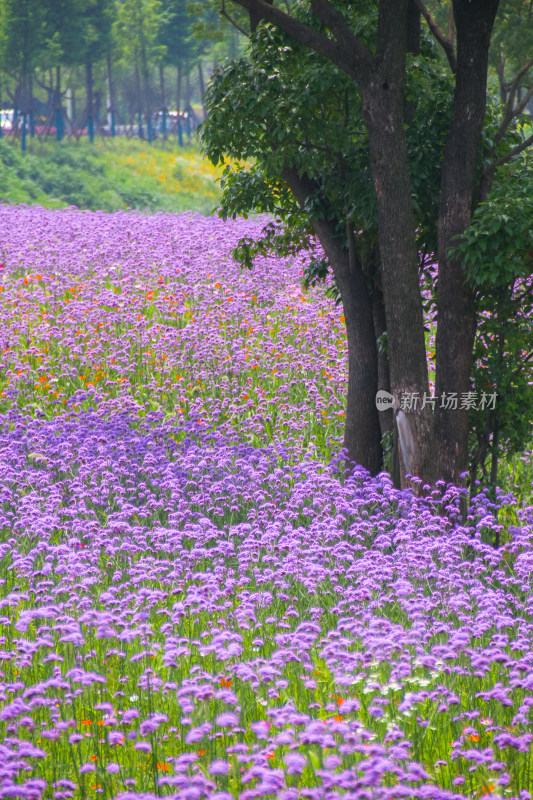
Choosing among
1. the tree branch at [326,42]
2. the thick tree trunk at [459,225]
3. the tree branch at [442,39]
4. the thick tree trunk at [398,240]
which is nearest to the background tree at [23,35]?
the tree branch at [442,39]

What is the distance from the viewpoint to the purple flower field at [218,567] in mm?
3863

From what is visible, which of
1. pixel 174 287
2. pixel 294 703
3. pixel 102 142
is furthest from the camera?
pixel 102 142

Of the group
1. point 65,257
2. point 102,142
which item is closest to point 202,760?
point 65,257

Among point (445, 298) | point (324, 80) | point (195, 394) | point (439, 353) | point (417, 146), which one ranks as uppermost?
point (324, 80)

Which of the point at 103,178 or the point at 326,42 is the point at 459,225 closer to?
the point at 326,42

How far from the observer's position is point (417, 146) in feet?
29.7

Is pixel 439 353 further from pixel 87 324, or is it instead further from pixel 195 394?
pixel 87 324

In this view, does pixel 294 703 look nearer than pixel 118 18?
Yes

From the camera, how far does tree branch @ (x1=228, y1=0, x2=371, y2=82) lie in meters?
8.02

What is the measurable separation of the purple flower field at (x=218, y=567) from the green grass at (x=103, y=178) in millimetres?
21113

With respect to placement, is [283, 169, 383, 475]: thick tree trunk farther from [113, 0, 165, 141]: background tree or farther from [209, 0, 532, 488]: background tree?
[113, 0, 165, 141]: background tree

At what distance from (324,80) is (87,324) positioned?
258 inches

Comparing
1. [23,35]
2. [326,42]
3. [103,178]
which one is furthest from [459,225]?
[23,35]

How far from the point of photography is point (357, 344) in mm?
9680
